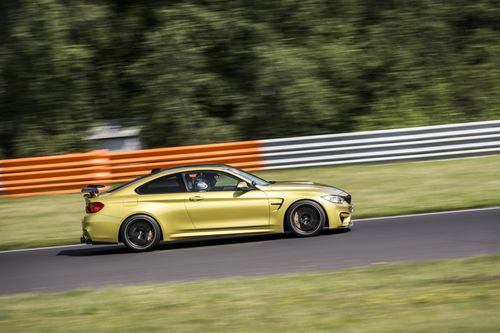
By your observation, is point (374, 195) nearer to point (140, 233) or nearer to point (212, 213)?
point (212, 213)

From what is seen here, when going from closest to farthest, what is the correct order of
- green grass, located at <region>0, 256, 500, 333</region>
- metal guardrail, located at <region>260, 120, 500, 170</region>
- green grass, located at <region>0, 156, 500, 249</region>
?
green grass, located at <region>0, 256, 500, 333</region> → green grass, located at <region>0, 156, 500, 249</region> → metal guardrail, located at <region>260, 120, 500, 170</region>

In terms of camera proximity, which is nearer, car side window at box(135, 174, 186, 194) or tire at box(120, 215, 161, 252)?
tire at box(120, 215, 161, 252)

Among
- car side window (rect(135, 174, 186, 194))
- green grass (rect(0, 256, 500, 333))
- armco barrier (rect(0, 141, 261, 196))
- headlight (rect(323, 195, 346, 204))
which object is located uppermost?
armco barrier (rect(0, 141, 261, 196))

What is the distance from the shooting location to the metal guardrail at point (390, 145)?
20.1 meters

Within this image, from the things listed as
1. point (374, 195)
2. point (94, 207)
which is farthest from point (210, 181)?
point (374, 195)

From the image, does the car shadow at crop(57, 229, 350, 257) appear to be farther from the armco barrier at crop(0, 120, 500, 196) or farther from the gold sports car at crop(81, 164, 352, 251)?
the armco barrier at crop(0, 120, 500, 196)

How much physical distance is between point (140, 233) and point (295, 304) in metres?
5.27

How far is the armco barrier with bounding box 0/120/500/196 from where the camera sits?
19.3 m

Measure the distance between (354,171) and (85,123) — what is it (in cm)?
818

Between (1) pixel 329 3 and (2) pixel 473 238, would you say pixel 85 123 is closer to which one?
(1) pixel 329 3

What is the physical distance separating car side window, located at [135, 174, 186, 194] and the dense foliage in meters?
9.92

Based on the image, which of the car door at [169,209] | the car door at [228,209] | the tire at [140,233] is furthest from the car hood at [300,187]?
the tire at [140,233]

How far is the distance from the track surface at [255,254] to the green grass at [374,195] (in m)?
1.03

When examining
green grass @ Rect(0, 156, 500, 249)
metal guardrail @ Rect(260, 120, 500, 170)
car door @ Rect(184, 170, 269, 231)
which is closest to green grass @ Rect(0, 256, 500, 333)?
car door @ Rect(184, 170, 269, 231)
